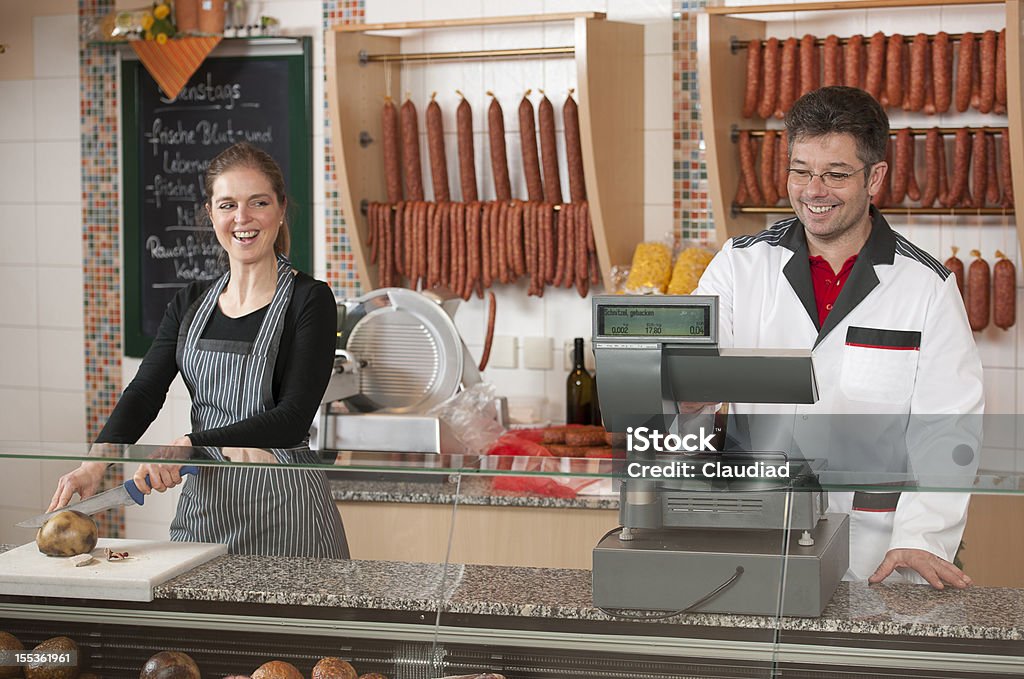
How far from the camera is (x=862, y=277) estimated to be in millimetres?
2508

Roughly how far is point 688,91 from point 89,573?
10.4ft

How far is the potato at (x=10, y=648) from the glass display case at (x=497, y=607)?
2cm

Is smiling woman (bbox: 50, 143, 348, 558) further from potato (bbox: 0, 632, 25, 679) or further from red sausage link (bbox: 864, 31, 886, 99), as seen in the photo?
red sausage link (bbox: 864, 31, 886, 99)

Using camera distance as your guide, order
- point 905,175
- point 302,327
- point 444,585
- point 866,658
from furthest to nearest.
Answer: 1. point 905,175
2. point 302,327
3. point 444,585
4. point 866,658

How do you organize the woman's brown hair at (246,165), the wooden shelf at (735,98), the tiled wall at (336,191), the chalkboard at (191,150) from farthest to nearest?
the chalkboard at (191,150) < the tiled wall at (336,191) < the wooden shelf at (735,98) < the woman's brown hair at (246,165)

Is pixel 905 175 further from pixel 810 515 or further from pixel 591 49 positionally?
pixel 810 515

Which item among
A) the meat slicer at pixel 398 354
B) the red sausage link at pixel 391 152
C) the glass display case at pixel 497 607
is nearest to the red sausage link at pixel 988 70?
the meat slicer at pixel 398 354

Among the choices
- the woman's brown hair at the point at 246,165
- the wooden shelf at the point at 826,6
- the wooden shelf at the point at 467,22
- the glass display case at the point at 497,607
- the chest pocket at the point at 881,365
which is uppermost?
the wooden shelf at the point at 467,22

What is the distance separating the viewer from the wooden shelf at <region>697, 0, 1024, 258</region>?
375 cm

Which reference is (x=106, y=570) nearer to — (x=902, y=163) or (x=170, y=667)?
(x=170, y=667)

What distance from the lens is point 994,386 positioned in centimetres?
424

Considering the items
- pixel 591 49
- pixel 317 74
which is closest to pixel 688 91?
pixel 591 49

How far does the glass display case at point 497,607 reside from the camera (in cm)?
171

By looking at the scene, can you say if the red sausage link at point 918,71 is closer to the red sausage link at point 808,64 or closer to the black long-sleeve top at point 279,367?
the red sausage link at point 808,64
